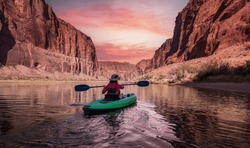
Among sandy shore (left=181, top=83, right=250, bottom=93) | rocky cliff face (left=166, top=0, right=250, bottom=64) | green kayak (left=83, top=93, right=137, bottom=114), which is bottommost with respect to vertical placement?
green kayak (left=83, top=93, right=137, bottom=114)

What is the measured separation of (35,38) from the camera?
5231 inches

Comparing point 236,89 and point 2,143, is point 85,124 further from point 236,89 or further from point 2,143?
point 236,89

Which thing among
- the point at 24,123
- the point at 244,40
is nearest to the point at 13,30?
Result: the point at 244,40

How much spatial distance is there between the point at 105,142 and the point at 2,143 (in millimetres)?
2994

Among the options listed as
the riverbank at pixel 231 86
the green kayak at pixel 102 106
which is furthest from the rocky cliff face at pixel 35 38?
the green kayak at pixel 102 106

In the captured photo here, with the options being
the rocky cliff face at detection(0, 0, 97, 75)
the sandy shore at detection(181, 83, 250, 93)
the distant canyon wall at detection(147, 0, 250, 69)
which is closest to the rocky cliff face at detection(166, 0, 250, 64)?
the distant canyon wall at detection(147, 0, 250, 69)

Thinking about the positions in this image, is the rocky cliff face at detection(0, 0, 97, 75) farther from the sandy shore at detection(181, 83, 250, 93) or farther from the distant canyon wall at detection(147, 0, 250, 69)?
the sandy shore at detection(181, 83, 250, 93)

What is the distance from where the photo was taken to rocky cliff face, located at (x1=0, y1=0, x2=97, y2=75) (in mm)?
107037

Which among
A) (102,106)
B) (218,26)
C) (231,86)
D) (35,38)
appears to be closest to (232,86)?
(231,86)

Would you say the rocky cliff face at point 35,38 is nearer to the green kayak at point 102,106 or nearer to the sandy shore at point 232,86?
the sandy shore at point 232,86

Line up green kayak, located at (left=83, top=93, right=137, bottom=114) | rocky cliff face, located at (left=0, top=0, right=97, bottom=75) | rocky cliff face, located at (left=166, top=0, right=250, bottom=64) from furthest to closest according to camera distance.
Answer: rocky cliff face, located at (left=0, top=0, right=97, bottom=75), rocky cliff face, located at (left=166, top=0, right=250, bottom=64), green kayak, located at (left=83, top=93, right=137, bottom=114)

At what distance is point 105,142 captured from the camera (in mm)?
7781

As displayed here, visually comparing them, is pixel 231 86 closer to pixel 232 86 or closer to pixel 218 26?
pixel 232 86

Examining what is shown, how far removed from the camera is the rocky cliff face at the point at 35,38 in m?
107
